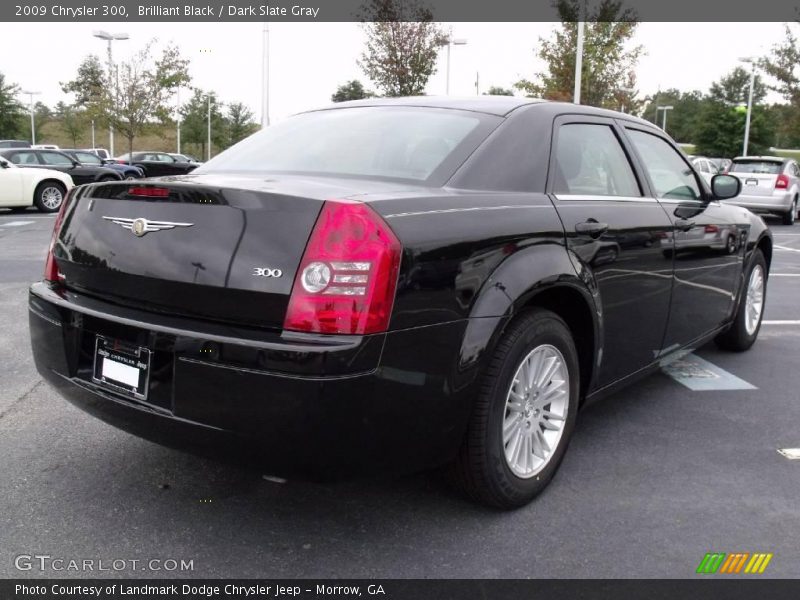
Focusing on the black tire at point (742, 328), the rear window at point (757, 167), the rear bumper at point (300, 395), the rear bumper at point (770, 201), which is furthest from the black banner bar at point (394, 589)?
the rear window at point (757, 167)

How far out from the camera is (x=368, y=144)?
3141 mm

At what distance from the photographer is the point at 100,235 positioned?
265 cm

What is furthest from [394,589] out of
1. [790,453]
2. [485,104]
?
[790,453]

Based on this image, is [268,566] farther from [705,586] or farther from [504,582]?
[705,586]

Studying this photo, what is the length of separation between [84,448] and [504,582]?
2011 mm

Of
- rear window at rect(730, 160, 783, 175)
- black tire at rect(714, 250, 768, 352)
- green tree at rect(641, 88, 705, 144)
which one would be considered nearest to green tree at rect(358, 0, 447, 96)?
rear window at rect(730, 160, 783, 175)

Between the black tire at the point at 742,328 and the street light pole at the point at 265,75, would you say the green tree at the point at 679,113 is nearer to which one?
the street light pole at the point at 265,75

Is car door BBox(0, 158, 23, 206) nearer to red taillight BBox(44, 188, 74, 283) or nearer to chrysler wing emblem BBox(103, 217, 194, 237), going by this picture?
red taillight BBox(44, 188, 74, 283)

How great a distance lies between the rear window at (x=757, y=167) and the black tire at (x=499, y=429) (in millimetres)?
16547

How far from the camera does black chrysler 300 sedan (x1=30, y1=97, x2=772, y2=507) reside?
2.20 metres

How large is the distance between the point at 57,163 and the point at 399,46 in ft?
40.1

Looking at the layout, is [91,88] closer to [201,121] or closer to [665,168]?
[201,121]

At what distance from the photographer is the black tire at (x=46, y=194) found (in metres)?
16.7
